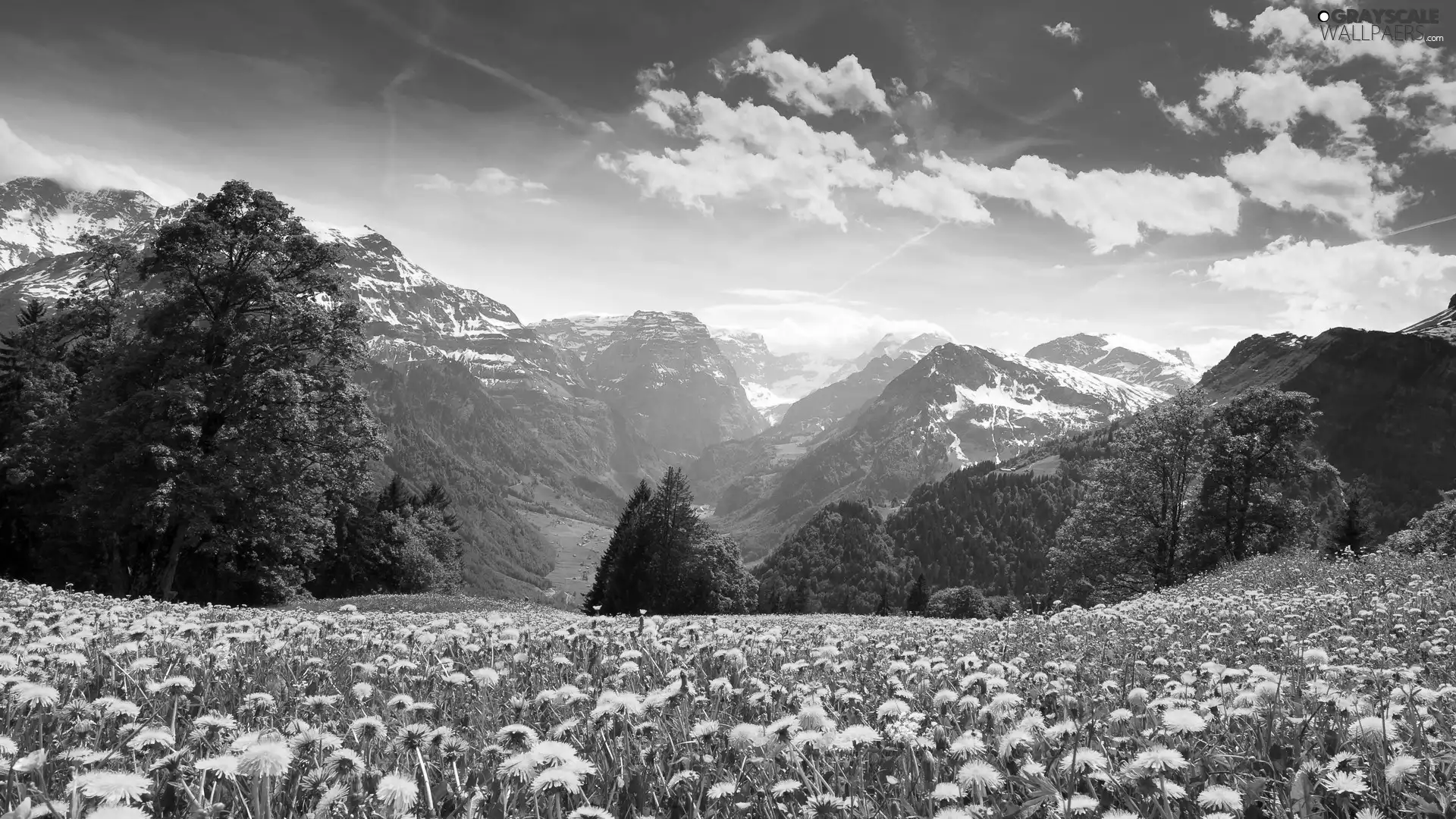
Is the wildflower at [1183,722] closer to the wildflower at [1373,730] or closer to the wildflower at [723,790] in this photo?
the wildflower at [1373,730]

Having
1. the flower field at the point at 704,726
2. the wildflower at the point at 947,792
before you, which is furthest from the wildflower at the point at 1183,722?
the wildflower at the point at 947,792

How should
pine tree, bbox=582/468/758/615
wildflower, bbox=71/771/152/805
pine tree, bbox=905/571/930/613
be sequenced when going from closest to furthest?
wildflower, bbox=71/771/152/805 < pine tree, bbox=582/468/758/615 < pine tree, bbox=905/571/930/613

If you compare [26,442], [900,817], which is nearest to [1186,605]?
[900,817]

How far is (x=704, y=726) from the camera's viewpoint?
310 cm

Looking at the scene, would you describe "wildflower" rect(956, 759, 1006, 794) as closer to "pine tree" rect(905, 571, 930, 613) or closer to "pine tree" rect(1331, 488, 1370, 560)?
"pine tree" rect(1331, 488, 1370, 560)

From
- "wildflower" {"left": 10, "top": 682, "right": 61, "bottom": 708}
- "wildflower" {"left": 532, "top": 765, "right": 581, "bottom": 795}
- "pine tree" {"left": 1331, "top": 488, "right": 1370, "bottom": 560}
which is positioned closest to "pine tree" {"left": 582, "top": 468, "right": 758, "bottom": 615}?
"pine tree" {"left": 1331, "top": 488, "right": 1370, "bottom": 560}

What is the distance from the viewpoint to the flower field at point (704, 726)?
8.19 feet

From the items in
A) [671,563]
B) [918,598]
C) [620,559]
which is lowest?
[918,598]

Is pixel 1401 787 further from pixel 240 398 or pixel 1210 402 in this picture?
pixel 1210 402

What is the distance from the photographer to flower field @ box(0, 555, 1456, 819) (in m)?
2.50

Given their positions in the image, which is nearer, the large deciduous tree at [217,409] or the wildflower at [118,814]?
the wildflower at [118,814]

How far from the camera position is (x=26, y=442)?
33.6 m

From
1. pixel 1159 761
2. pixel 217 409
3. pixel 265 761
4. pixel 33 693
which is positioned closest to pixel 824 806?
pixel 1159 761

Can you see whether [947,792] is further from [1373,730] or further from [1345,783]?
[1373,730]
